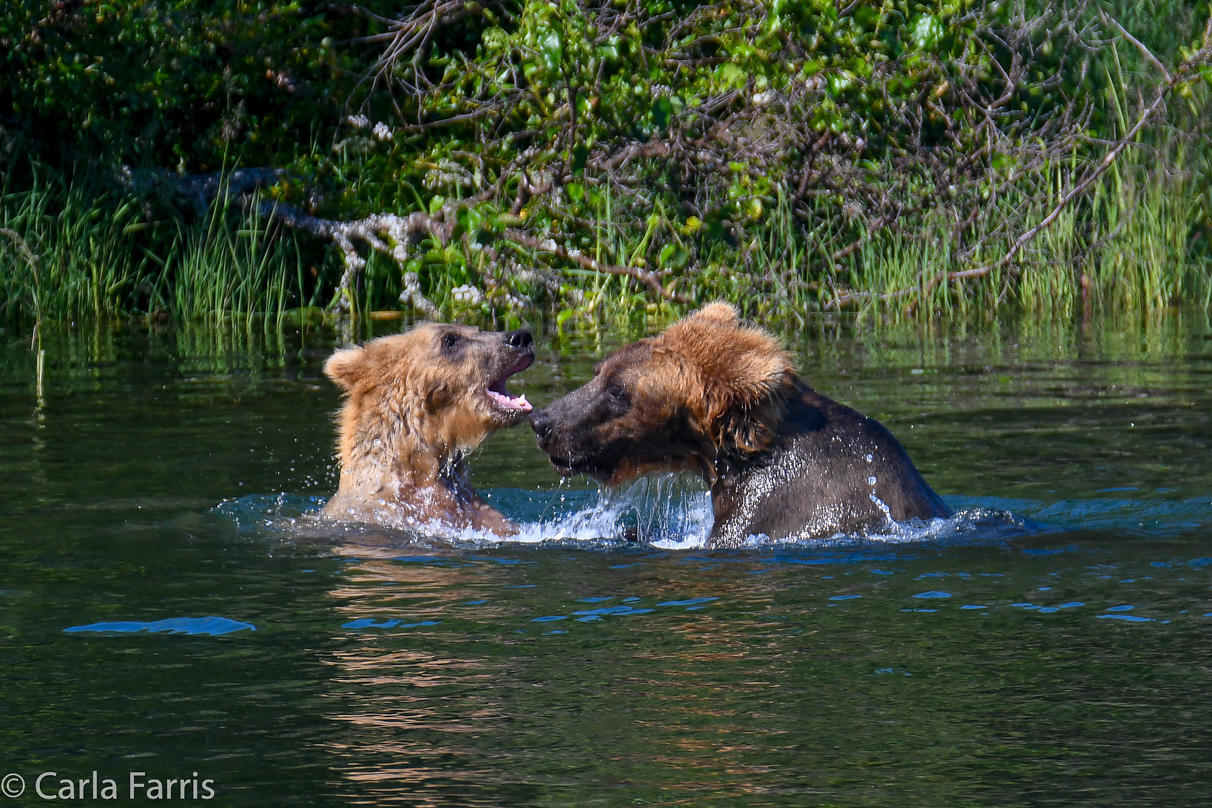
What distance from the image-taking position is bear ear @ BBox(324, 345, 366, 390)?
7610mm

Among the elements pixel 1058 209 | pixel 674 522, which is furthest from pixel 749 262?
pixel 674 522

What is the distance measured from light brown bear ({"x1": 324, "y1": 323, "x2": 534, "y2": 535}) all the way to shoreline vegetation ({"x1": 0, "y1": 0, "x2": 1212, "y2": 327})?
21.8 feet

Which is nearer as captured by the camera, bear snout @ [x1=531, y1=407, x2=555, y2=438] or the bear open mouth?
bear snout @ [x1=531, y1=407, x2=555, y2=438]

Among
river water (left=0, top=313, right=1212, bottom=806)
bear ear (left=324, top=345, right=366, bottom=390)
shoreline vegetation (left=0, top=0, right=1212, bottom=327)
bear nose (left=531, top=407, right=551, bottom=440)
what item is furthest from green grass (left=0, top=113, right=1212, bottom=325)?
bear nose (left=531, top=407, right=551, bottom=440)

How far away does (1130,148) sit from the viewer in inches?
654

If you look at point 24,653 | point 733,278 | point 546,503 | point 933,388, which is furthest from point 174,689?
point 733,278

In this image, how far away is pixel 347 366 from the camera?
25.1 feet

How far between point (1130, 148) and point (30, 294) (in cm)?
1052

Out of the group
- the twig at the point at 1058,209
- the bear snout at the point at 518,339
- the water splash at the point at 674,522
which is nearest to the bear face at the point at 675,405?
the water splash at the point at 674,522

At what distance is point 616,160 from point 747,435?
10133 mm

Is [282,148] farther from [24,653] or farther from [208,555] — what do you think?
[24,653]

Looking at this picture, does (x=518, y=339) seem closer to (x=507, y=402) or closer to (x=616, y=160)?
(x=507, y=402)

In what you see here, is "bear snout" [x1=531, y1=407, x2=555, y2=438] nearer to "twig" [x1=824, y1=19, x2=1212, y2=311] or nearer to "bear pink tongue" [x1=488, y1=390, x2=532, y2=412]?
"bear pink tongue" [x1=488, y1=390, x2=532, y2=412]

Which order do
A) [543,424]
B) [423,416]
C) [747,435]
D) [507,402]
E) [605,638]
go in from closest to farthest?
[605,638] < [747,435] < [543,424] < [423,416] < [507,402]
